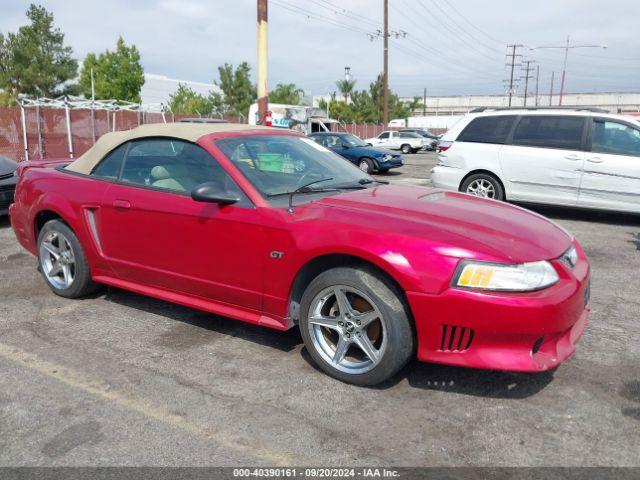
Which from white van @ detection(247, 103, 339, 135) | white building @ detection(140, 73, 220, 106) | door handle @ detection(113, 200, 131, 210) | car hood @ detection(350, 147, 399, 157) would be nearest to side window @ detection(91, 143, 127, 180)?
door handle @ detection(113, 200, 131, 210)

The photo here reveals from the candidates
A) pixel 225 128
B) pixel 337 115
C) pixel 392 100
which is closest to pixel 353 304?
pixel 225 128

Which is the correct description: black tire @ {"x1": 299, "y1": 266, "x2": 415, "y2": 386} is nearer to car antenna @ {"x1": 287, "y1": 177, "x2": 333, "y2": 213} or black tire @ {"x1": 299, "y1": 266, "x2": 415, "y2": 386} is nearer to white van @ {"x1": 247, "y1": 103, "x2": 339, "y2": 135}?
car antenna @ {"x1": 287, "y1": 177, "x2": 333, "y2": 213}

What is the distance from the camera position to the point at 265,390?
125 inches

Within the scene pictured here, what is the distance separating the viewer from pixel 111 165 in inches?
172

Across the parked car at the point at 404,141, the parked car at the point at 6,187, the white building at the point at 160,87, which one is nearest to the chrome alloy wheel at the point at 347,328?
the parked car at the point at 6,187

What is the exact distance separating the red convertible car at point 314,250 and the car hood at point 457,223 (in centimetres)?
1

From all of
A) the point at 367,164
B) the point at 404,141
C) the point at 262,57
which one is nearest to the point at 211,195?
the point at 262,57

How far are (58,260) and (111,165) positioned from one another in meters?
1.01

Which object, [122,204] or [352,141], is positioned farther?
[352,141]

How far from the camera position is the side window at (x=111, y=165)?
14.2 feet

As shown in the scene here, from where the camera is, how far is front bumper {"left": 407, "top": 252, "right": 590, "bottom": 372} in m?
2.80

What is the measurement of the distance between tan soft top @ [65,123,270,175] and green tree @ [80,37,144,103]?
3925 centimetres

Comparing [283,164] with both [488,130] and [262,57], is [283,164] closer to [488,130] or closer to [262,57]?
[488,130]

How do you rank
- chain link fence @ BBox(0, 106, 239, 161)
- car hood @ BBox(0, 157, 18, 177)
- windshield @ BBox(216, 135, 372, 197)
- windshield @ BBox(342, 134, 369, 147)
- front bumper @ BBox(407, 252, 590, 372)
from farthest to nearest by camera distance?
windshield @ BBox(342, 134, 369, 147) → chain link fence @ BBox(0, 106, 239, 161) → car hood @ BBox(0, 157, 18, 177) → windshield @ BBox(216, 135, 372, 197) → front bumper @ BBox(407, 252, 590, 372)
